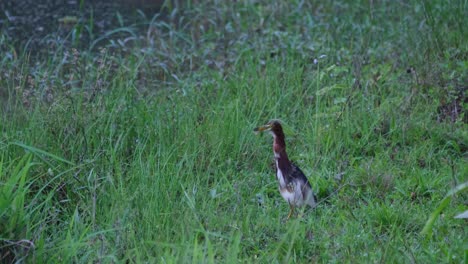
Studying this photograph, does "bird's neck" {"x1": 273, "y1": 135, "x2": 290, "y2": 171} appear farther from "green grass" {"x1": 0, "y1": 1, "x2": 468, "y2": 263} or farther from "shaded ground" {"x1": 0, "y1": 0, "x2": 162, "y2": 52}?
"shaded ground" {"x1": 0, "y1": 0, "x2": 162, "y2": 52}

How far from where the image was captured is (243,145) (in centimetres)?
520

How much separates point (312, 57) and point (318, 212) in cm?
207

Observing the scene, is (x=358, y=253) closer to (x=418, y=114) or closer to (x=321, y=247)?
(x=321, y=247)

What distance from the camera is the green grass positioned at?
392cm

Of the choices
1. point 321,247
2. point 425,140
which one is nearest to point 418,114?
point 425,140

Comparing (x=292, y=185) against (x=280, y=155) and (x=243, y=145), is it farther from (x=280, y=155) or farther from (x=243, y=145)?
(x=243, y=145)

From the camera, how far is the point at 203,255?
11.6 feet

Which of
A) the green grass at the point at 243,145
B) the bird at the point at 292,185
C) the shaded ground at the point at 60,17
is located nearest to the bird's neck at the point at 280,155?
the bird at the point at 292,185

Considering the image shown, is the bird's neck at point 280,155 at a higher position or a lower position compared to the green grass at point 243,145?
higher

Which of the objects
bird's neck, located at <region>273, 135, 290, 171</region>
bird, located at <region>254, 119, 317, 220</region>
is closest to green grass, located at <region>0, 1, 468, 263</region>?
bird, located at <region>254, 119, 317, 220</region>

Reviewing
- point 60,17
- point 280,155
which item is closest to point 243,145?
point 280,155

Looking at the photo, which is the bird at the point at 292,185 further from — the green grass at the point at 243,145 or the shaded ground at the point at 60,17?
the shaded ground at the point at 60,17

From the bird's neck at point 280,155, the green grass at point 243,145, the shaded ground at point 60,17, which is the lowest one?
the shaded ground at point 60,17

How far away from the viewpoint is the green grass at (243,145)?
154 inches
